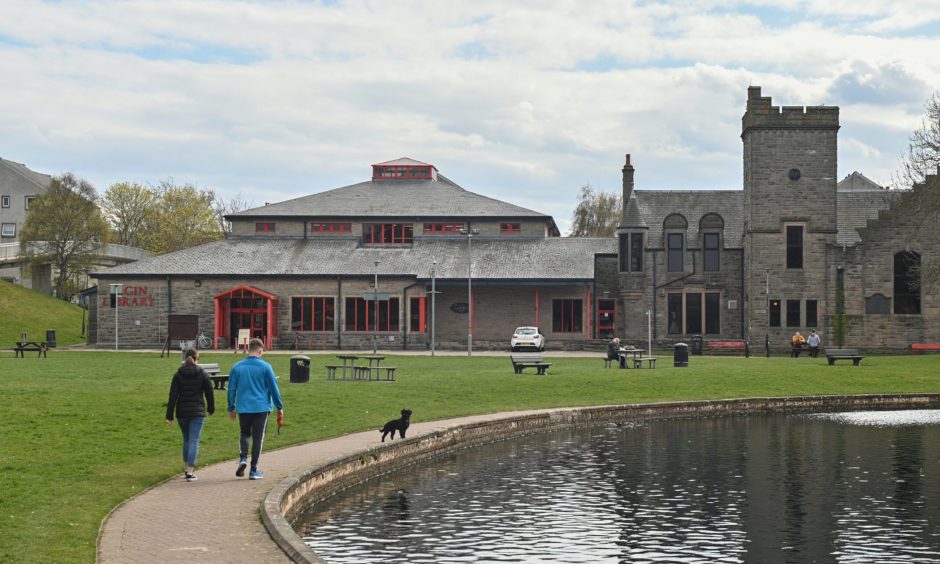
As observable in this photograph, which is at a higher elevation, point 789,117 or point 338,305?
point 789,117

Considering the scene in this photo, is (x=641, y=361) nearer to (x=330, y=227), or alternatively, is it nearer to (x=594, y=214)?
(x=330, y=227)

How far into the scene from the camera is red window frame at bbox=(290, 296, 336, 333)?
191 ft

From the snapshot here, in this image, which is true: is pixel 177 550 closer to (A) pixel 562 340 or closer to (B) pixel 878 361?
(B) pixel 878 361

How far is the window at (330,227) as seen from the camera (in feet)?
212

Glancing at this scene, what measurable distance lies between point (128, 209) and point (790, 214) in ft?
230

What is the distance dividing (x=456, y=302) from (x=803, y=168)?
19121 mm

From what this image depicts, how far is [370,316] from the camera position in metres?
58.1

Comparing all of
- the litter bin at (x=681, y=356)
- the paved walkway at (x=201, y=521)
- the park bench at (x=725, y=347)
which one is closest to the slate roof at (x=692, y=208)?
the park bench at (x=725, y=347)

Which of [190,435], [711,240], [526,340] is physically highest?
[711,240]

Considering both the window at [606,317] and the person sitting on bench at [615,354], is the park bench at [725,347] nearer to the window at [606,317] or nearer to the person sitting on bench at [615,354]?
the window at [606,317]

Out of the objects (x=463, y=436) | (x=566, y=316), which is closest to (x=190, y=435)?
(x=463, y=436)

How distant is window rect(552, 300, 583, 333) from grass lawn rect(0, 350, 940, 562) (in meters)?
13.5

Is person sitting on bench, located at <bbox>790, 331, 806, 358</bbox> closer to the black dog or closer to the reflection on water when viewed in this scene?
the reflection on water

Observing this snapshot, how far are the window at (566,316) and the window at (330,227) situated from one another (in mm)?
13252
